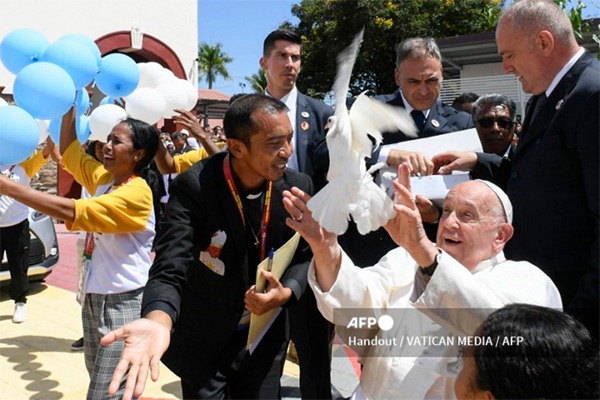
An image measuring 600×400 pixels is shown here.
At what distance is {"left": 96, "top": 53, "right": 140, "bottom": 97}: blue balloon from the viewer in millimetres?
4004

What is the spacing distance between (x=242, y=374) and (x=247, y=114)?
108cm

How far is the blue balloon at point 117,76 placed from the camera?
4.00 m

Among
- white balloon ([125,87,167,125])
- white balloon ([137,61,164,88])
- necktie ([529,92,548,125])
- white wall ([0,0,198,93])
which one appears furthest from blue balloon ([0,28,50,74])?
white wall ([0,0,198,93])

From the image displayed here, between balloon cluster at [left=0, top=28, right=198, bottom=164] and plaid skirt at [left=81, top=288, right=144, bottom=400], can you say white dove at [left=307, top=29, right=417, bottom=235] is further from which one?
balloon cluster at [left=0, top=28, right=198, bottom=164]

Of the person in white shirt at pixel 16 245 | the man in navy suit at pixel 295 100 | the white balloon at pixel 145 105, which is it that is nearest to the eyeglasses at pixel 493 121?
the man in navy suit at pixel 295 100

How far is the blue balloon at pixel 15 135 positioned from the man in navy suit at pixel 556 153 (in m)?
2.43

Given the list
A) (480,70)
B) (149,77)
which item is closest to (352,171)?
(149,77)

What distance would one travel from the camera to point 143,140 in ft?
9.89

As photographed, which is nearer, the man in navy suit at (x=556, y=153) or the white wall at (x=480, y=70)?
the man in navy suit at (x=556, y=153)

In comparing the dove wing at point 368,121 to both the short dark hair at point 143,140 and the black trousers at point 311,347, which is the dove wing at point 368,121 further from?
the short dark hair at point 143,140

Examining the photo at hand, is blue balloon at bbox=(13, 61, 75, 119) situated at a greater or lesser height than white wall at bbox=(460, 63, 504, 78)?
lesser

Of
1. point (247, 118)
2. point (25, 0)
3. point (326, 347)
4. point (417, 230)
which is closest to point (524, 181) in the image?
point (417, 230)

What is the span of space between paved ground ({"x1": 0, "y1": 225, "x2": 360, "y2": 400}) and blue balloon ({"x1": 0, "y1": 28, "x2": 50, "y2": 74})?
2254mm

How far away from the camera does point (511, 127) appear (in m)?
3.27
